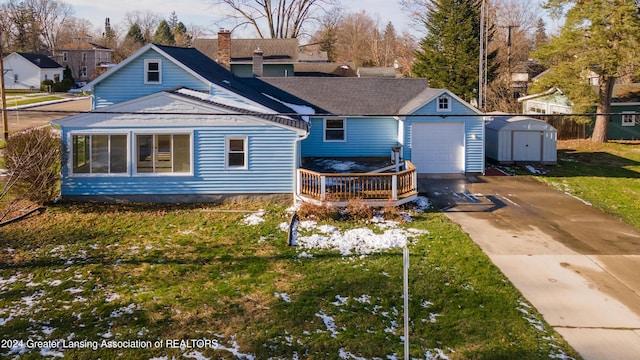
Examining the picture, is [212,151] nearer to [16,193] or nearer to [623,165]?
[16,193]

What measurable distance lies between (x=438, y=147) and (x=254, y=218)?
9265 mm

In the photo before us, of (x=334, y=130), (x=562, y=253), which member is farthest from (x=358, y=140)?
(x=562, y=253)

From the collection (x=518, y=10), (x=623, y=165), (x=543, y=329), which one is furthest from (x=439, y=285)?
(x=518, y=10)

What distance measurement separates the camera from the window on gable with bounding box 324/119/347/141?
22.0m

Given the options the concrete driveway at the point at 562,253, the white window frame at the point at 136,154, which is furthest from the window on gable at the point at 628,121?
the white window frame at the point at 136,154

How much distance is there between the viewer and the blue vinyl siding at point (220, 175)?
16391 mm

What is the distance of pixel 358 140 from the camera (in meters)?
22.0

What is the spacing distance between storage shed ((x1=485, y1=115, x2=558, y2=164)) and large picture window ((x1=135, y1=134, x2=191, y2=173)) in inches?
574

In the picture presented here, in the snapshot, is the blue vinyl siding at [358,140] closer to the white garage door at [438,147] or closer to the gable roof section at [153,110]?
the white garage door at [438,147]

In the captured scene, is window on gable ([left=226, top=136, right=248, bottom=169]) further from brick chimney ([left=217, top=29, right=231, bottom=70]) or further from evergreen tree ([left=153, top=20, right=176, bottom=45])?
evergreen tree ([left=153, top=20, right=176, bottom=45])

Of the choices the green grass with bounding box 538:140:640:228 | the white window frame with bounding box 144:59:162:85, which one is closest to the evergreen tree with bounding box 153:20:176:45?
the green grass with bounding box 538:140:640:228

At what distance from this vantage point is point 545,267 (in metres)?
11.2

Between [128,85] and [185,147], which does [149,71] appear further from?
[185,147]

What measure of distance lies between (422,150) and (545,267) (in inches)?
399
